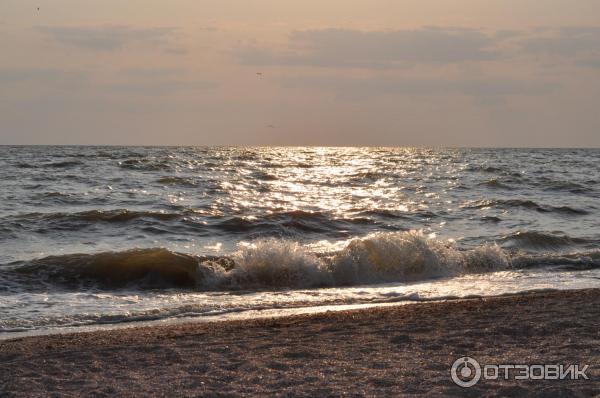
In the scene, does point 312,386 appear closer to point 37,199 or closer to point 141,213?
point 141,213

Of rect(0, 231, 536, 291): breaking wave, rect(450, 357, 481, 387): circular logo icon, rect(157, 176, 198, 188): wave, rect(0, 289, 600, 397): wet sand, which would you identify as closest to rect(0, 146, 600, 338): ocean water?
rect(0, 231, 536, 291): breaking wave

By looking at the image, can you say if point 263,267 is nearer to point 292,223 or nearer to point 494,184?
point 292,223

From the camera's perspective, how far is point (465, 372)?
6.05 meters

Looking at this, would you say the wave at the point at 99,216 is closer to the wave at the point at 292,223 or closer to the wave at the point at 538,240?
the wave at the point at 292,223

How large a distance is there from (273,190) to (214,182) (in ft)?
11.4

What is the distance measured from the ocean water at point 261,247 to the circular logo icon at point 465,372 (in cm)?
399

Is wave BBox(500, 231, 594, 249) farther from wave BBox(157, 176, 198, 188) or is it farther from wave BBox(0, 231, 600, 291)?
wave BBox(157, 176, 198, 188)

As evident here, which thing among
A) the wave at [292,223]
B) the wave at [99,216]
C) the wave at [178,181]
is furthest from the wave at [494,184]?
the wave at [99,216]

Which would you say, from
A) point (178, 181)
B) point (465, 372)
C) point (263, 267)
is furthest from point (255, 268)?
point (178, 181)

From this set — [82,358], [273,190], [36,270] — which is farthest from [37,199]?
[82,358]

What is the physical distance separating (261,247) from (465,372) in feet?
25.1

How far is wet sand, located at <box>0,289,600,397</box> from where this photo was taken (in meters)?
5.82

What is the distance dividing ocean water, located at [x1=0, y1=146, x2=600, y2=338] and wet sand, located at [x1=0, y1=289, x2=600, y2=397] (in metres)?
1.56

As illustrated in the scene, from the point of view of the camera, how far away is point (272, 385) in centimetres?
589
